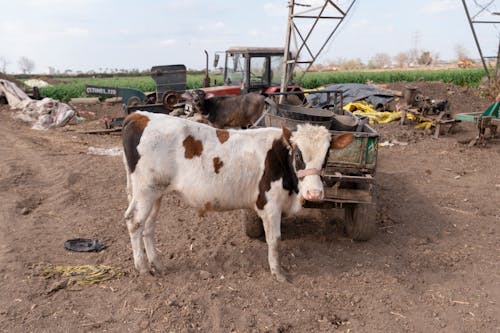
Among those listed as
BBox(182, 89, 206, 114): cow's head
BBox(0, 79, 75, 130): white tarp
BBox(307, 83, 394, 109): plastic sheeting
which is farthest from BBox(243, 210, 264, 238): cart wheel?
BBox(307, 83, 394, 109): plastic sheeting

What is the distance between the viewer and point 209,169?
13.3 feet

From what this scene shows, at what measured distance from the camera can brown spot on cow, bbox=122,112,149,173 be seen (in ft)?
13.5

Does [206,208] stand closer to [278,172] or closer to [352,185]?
[278,172]

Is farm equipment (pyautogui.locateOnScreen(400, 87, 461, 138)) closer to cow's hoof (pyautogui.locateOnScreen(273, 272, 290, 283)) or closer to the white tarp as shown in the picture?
cow's hoof (pyautogui.locateOnScreen(273, 272, 290, 283))

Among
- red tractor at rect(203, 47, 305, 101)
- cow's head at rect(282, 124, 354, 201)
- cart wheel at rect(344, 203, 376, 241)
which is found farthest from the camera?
red tractor at rect(203, 47, 305, 101)

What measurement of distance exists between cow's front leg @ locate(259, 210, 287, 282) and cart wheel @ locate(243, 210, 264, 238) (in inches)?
30.2

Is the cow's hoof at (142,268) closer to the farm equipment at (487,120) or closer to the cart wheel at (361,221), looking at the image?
the cart wheel at (361,221)

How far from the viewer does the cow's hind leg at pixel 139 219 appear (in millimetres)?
4164

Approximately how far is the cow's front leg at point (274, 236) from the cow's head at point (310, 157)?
1.78 feet

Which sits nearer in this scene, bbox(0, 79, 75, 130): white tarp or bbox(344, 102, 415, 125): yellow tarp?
bbox(344, 102, 415, 125): yellow tarp

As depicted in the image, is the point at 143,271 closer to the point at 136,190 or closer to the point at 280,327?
the point at 136,190

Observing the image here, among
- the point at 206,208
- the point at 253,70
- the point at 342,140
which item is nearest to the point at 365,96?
the point at 253,70

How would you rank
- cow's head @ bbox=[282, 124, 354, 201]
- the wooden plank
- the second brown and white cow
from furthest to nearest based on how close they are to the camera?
the second brown and white cow, the wooden plank, cow's head @ bbox=[282, 124, 354, 201]

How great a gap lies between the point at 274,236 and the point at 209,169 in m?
1.00
